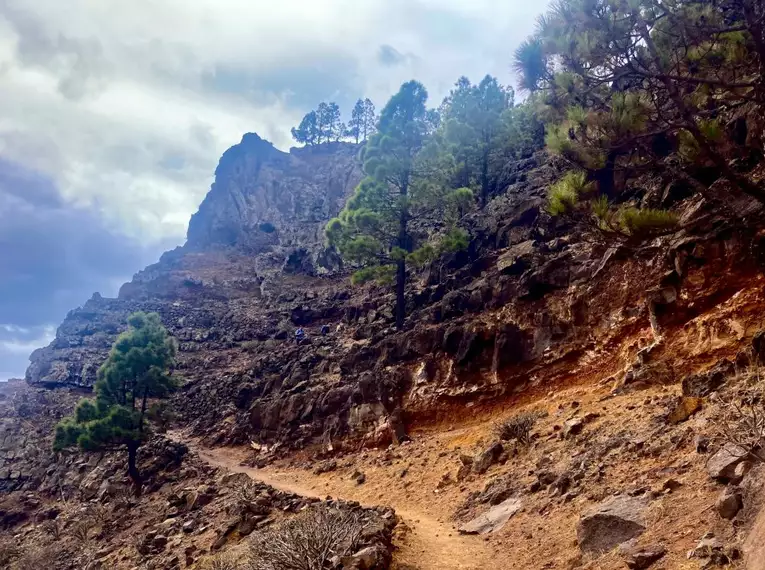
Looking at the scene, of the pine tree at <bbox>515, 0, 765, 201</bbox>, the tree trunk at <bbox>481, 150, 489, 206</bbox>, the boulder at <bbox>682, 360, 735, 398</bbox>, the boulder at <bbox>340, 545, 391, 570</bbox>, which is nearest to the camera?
the boulder at <bbox>340, 545, 391, 570</bbox>

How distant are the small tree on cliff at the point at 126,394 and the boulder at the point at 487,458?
15559 mm

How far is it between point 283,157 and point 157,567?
8302 cm

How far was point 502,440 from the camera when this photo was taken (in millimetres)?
12688

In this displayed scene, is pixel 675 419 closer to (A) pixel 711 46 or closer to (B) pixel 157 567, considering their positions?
(A) pixel 711 46

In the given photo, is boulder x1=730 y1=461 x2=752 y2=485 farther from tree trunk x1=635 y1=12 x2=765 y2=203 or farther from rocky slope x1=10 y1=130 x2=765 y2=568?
tree trunk x1=635 y1=12 x2=765 y2=203

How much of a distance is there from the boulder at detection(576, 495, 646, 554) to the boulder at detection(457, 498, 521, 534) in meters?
2.20

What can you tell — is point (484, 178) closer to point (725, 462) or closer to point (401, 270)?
point (401, 270)

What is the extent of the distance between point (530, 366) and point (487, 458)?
5.04 metres

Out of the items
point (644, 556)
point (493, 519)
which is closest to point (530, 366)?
point (493, 519)

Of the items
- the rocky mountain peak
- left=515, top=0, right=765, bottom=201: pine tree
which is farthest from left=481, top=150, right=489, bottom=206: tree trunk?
the rocky mountain peak

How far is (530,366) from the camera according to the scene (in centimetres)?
1639

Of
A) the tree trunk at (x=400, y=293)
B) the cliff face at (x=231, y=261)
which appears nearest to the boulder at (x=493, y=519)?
the tree trunk at (x=400, y=293)

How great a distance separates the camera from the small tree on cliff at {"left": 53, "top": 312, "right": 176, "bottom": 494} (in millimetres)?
21625

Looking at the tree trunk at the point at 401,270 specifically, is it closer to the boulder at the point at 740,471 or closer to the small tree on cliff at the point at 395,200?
the small tree on cliff at the point at 395,200
